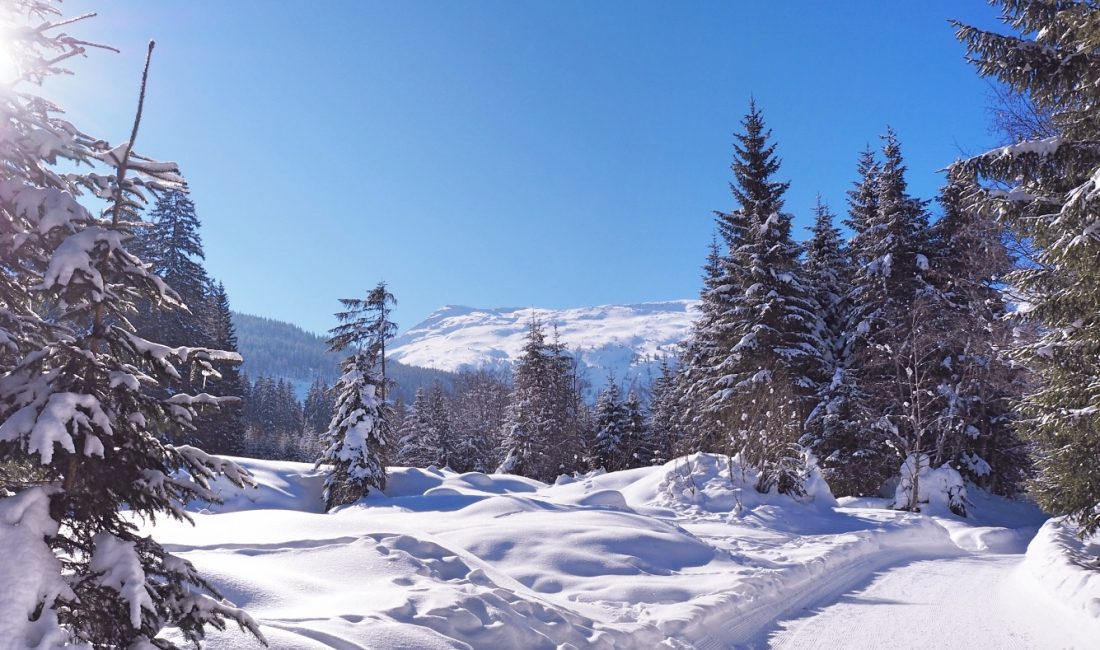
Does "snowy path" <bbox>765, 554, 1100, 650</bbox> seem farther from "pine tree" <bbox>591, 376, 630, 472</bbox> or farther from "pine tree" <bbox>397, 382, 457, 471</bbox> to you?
"pine tree" <bbox>397, 382, 457, 471</bbox>

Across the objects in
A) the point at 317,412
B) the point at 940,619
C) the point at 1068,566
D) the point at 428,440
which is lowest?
the point at 940,619

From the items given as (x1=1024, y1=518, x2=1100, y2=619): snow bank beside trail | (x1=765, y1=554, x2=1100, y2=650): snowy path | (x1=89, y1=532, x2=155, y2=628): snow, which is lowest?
(x1=765, y1=554, x2=1100, y2=650): snowy path

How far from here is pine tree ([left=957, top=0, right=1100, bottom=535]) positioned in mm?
7695

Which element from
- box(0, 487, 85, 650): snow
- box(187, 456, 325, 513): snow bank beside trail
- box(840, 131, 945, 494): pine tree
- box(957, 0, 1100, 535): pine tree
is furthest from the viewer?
box(840, 131, 945, 494): pine tree

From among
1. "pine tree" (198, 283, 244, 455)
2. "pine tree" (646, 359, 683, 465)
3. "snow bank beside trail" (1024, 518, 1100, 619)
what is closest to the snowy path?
"snow bank beside trail" (1024, 518, 1100, 619)

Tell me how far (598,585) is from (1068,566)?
6.37 m

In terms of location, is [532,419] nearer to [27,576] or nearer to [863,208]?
[863,208]

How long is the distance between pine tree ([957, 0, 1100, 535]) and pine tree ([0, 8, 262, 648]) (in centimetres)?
876

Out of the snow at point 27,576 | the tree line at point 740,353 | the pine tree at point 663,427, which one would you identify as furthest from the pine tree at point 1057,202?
the pine tree at point 663,427

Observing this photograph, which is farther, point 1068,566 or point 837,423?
point 837,423

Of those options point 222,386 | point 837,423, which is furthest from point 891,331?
point 222,386

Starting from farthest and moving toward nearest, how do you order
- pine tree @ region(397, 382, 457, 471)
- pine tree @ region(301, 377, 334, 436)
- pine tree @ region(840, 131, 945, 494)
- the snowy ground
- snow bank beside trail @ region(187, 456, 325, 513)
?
pine tree @ region(301, 377, 334, 436)
pine tree @ region(397, 382, 457, 471)
pine tree @ region(840, 131, 945, 494)
snow bank beside trail @ region(187, 456, 325, 513)
the snowy ground

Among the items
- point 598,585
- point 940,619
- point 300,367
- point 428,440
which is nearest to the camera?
point 940,619

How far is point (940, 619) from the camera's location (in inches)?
305
